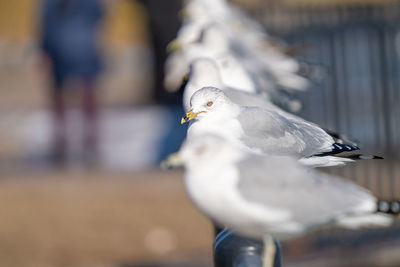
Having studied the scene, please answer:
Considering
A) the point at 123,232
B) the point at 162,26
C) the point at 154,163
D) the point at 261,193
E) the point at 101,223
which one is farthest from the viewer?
the point at 162,26

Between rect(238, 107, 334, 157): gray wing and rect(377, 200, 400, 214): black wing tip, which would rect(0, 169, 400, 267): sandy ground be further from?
rect(377, 200, 400, 214): black wing tip

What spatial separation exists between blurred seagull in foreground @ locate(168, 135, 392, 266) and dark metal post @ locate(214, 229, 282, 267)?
254 millimetres

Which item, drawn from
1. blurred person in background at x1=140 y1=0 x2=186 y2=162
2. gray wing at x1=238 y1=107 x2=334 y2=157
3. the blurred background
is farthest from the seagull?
blurred person in background at x1=140 y1=0 x2=186 y2=162

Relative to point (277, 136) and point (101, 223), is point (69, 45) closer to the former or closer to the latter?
point (101, 223)

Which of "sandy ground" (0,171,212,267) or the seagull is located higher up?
the seagull

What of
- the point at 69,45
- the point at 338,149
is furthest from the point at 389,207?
the point at 69,45

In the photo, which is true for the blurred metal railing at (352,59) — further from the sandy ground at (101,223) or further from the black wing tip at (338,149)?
the black wing tip at (338,149)

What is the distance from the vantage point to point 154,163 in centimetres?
686

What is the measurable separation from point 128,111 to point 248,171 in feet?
29.0

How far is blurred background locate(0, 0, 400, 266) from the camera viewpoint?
5.09m

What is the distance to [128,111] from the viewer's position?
1028cm

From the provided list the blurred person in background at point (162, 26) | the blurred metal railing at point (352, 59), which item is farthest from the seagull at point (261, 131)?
the blurred person in background at point (162, 26)

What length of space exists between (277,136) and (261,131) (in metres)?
0.05

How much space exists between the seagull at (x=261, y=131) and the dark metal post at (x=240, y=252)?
237 millimetres
